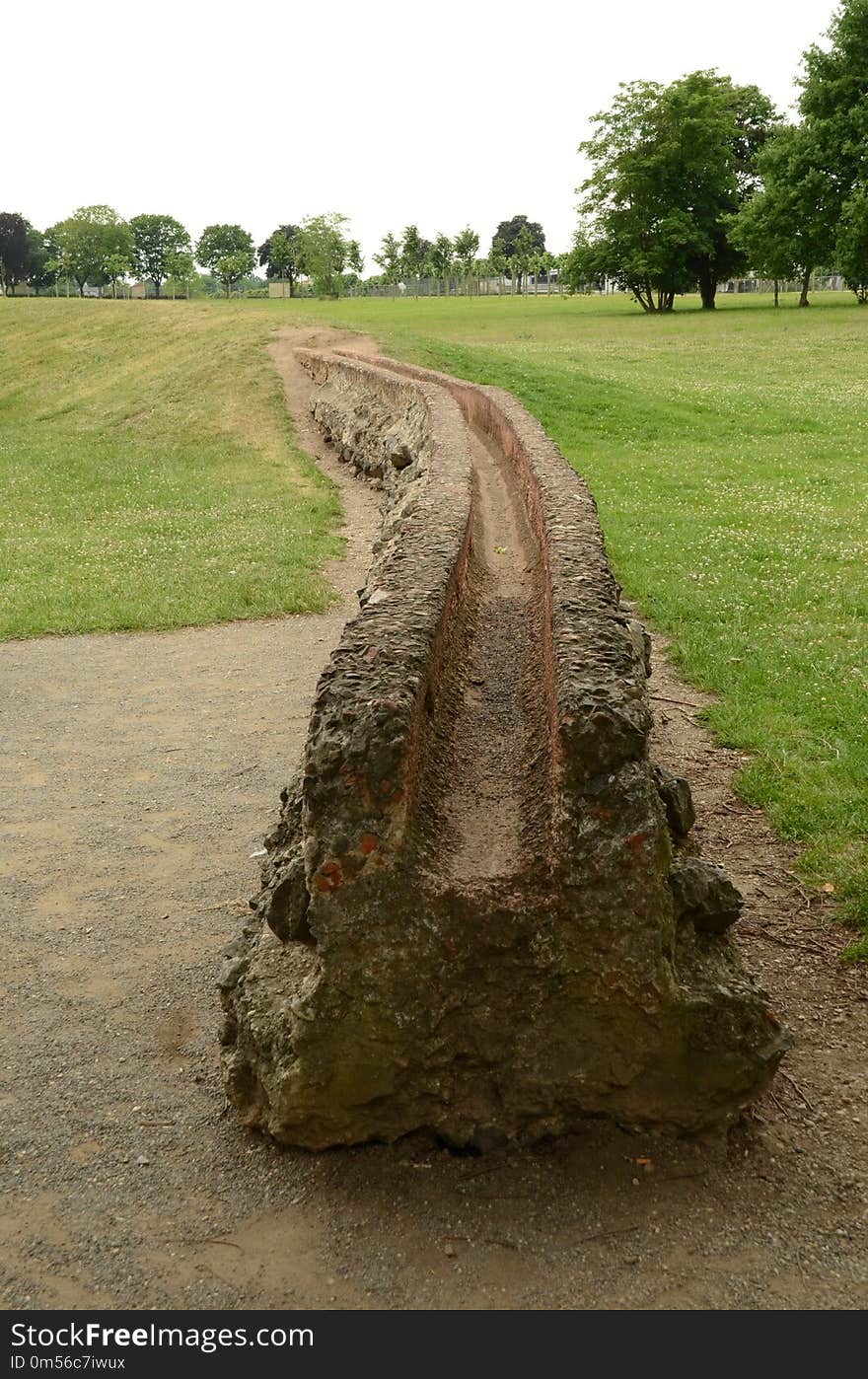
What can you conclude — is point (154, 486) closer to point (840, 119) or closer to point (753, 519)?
point (753, 519)

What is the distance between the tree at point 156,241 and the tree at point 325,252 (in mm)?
34333

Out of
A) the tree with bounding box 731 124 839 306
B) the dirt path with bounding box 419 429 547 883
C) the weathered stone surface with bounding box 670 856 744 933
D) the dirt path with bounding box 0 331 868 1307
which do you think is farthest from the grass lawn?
the tree with bounding box 731 124 839 306

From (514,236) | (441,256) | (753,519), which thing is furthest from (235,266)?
(753,519)

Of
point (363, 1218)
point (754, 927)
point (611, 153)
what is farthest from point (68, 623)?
point (611, 153)

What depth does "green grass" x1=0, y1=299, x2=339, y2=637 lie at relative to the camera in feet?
37.8

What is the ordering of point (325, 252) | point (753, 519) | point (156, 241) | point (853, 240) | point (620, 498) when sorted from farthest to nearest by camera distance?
point (156, 241), point (325, 252), point (853, 240), point (620, 498), point (753, 519)

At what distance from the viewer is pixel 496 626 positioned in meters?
5.36

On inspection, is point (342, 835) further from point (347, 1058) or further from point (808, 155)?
point (808, 155)

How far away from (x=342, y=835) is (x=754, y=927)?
237 centimetres

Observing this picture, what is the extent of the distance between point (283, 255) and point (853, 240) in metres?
69.3

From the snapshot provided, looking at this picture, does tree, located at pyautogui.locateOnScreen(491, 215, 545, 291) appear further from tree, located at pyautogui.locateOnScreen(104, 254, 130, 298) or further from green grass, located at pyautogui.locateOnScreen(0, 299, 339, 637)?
green grass, located at pyautogui.locateOnScreen(0, 299, 339, 637)

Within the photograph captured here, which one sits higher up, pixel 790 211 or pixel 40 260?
pixel 40 260

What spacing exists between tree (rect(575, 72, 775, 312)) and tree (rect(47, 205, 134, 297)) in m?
51.3

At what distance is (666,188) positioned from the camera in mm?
50375
